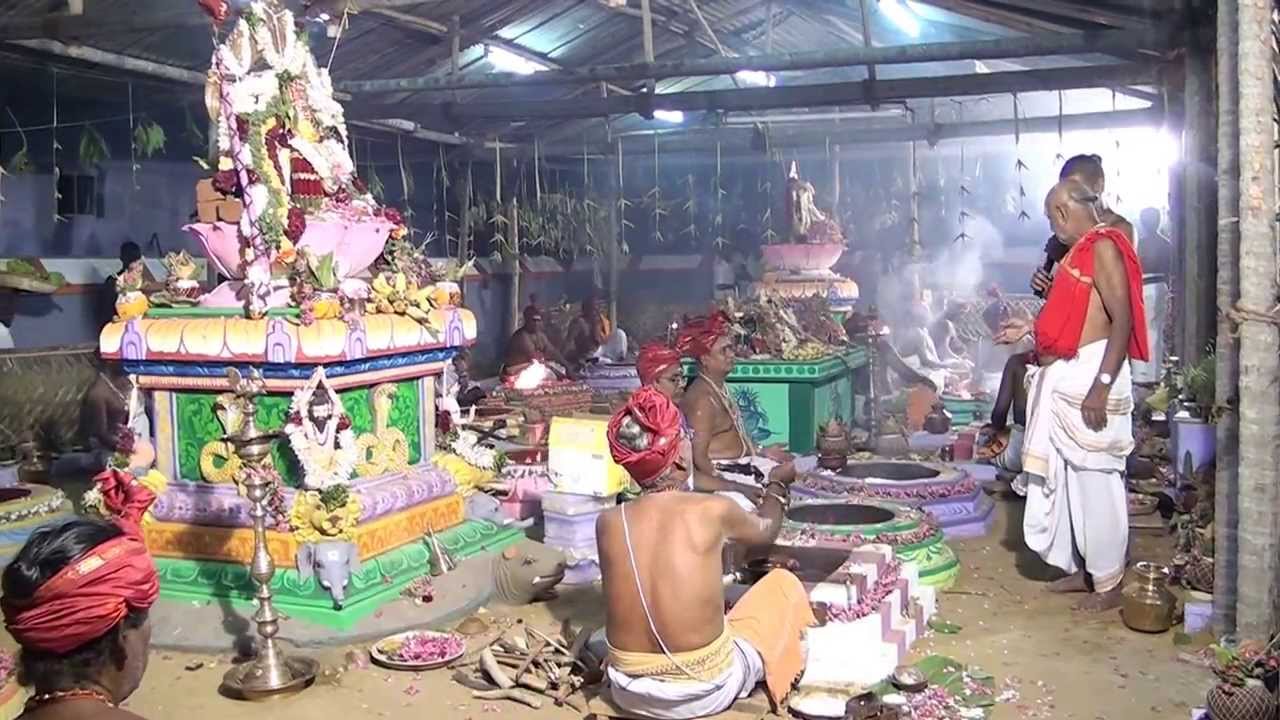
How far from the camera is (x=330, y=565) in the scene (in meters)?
5.86

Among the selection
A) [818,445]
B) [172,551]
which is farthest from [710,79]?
[172,551]

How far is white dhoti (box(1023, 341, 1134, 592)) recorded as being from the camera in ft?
19.9

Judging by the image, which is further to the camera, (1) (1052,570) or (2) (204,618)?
(1) (1052,570)

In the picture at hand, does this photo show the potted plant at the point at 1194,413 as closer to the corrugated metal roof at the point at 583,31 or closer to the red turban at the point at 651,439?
the corrugated metal roof at the point at 583,31

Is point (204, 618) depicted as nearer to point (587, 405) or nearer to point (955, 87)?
point (587, 405)

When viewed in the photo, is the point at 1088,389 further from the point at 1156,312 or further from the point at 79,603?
the point at 1156,312

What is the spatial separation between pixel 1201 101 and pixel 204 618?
310 inches

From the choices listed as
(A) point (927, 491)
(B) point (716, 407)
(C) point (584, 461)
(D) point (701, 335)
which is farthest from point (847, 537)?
(C) point (584, 461)

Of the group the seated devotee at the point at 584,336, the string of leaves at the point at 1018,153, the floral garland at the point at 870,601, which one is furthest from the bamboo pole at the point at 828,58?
the floral garland at the point at 870,601

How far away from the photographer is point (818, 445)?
10.0m

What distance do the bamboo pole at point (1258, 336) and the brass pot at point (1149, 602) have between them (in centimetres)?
75

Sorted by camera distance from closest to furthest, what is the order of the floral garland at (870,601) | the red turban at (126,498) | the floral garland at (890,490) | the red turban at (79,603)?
the red turban at (79,603) < the red turban at (126,498) < the floral garland at (870,601) < the floral garland at (890,490)

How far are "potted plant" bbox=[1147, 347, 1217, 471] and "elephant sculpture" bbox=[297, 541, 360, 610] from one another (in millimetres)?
5115

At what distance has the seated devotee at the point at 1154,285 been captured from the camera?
43.2 ft
